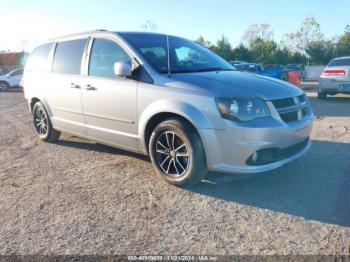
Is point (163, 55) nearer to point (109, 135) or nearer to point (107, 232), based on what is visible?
point (109, 135)

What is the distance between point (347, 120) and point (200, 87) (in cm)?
546

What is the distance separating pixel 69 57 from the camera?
18.3 feet

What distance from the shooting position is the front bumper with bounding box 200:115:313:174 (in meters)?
3.64

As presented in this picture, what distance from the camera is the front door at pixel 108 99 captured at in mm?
4520

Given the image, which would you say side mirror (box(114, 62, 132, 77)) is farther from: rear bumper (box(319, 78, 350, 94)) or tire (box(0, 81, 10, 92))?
tire (box(0, 81, 10, 92))

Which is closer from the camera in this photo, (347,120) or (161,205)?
(161,205)

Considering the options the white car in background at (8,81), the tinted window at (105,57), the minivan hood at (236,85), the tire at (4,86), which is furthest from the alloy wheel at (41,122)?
the tire at (4,86)

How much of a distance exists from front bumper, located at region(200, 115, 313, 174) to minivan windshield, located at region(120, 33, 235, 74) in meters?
1.18

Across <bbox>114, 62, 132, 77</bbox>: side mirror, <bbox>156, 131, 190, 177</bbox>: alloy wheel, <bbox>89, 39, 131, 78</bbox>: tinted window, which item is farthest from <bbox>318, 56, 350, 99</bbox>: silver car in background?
<bbox>114, 62, 132, 77</bbox>: side mirror

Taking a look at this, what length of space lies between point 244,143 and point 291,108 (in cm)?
83

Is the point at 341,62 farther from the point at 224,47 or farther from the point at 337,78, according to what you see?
the point at 224,47

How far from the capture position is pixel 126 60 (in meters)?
4.59

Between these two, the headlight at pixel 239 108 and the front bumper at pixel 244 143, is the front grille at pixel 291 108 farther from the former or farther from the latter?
the headlight at pixel 239 108

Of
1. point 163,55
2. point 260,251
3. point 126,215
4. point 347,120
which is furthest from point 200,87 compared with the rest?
point 347,120
